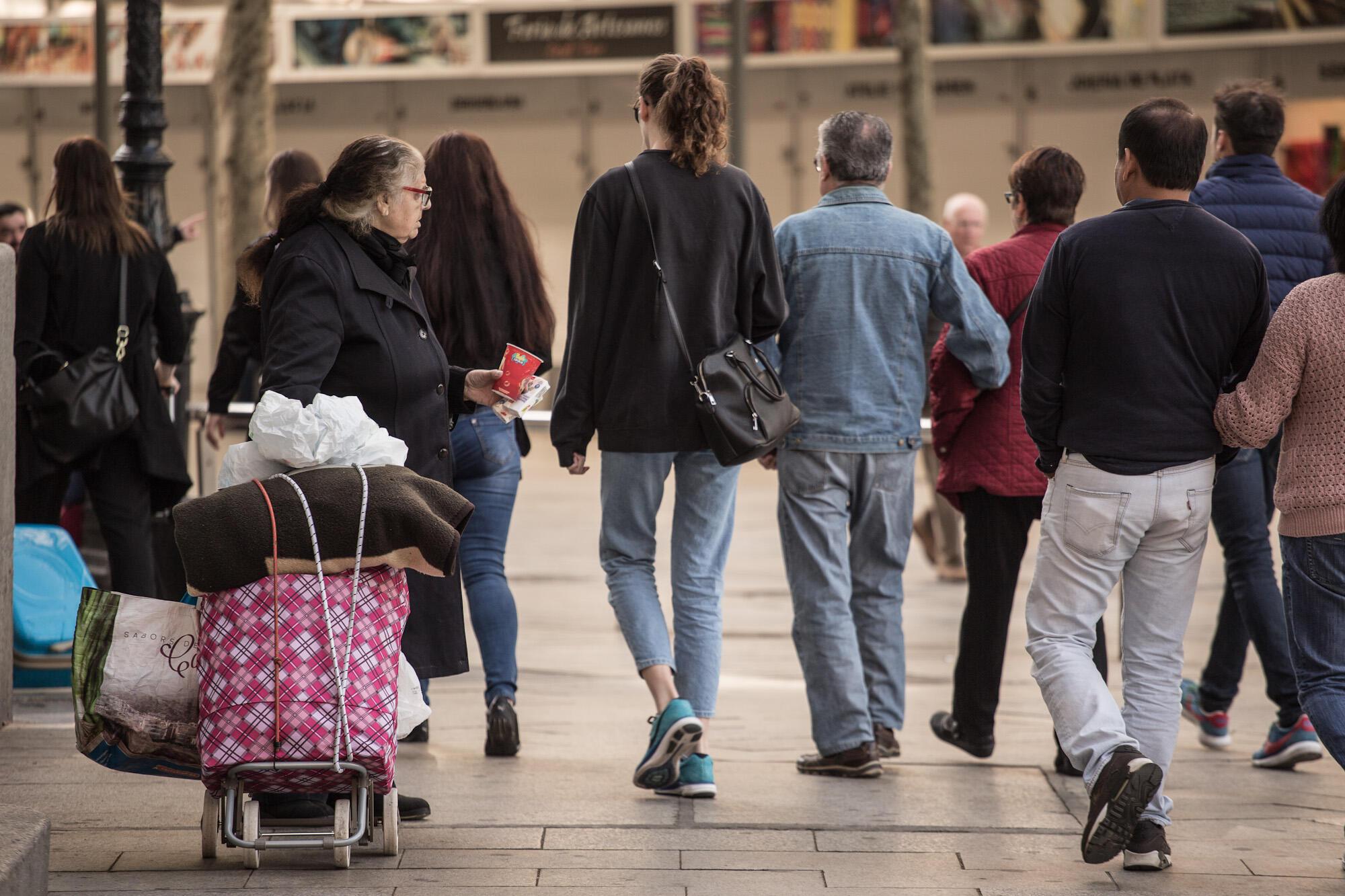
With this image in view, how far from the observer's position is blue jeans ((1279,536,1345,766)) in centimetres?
415

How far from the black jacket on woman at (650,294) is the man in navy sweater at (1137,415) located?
96cm

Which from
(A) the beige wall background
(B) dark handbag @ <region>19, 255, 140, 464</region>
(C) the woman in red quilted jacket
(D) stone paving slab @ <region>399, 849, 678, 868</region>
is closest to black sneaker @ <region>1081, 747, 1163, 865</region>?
(D) stone paving slab @ <region>399, 849, 678, 868</region>

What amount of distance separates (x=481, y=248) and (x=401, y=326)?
112cm

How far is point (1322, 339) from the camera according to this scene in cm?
411

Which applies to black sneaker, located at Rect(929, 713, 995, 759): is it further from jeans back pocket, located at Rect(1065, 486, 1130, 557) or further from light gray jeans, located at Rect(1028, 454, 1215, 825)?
jeans back pocket, located at Rect(1065, 486, 1130, 557)

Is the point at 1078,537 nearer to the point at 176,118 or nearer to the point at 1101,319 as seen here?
the point at 1101,319

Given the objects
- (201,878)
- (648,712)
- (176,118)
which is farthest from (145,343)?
(176,118)

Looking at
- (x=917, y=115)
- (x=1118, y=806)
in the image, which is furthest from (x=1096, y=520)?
(x=917, y=115)

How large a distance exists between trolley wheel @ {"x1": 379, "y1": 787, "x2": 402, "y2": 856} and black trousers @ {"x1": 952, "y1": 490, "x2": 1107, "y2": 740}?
→ 6.36 feet

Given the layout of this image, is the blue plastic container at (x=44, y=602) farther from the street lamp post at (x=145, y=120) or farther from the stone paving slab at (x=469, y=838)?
the stone paving slab at (x=469, y=838)

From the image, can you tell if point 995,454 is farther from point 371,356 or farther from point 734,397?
point 371,356

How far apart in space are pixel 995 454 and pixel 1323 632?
1.33 m

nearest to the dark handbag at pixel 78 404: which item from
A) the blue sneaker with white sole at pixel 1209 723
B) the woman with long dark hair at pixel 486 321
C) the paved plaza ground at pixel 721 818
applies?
the paved plaza ground at pixel 721 818

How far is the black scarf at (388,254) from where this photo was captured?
442 centimetres
